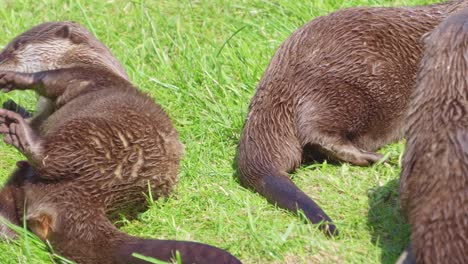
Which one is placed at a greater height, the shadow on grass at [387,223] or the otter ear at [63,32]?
the otter ear at [63,32]

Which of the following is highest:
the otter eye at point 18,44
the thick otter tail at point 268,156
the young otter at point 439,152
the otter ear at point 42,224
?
the young otter at point 439,152

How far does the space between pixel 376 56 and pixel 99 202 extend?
1.37 meters

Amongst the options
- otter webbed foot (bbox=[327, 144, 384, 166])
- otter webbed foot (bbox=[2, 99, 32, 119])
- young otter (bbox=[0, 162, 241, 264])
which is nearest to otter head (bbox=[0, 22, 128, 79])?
otter webbed foot (bbox=[2, 99, 32, 119])

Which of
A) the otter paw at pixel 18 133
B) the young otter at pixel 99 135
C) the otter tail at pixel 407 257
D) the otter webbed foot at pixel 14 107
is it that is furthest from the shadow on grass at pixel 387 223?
the otter webbed foot at pixel 14 107

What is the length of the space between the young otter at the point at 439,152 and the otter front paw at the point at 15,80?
64.6 inches

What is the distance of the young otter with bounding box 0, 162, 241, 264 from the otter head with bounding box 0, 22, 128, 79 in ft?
2.80

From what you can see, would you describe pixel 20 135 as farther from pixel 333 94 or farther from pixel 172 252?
pixel 333 94

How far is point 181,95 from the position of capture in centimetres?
457

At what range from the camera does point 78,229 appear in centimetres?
329

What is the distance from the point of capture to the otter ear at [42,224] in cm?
335

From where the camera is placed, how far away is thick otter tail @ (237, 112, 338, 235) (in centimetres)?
369

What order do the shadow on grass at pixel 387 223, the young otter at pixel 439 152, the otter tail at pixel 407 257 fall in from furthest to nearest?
the shadow on grass at pixel 387 223
the otter tail at pixel 407 257
the young otter at pixel 439 152

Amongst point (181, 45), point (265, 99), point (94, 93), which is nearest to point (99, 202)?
point (94, 93)

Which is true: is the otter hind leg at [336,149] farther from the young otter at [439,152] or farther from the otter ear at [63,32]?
the otter ear at [63,32]
